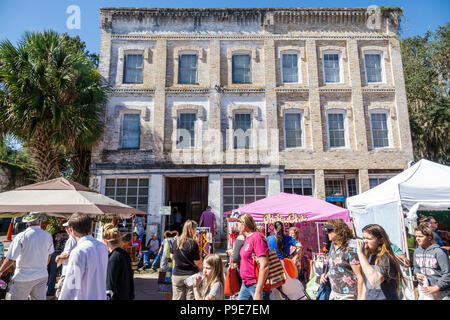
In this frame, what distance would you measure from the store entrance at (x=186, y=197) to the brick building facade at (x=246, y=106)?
0.18ft

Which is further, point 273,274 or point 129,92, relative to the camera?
point 129,92

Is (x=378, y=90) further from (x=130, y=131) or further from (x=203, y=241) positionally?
(x=130, y=131)

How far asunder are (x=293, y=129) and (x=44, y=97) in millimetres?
11555

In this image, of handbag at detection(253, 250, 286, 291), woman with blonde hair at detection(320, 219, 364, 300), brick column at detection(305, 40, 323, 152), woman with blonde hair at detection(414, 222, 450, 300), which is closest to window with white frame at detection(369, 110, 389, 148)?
brick column at detection(305, 40, 323, 152)

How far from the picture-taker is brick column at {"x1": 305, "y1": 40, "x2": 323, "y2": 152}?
14.6 meters

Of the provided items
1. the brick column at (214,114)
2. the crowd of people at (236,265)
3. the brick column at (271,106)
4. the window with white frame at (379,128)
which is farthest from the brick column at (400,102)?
the crowd of people at (236,265)

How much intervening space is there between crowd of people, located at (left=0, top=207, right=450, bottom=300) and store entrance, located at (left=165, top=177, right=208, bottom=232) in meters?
9.63

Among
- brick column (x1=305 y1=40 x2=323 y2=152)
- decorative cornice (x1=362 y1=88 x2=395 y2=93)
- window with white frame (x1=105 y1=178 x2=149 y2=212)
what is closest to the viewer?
window with white frame (x1=105 y1=178 x2=149 y2=212)

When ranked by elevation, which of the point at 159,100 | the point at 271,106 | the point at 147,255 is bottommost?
the point at 147,255

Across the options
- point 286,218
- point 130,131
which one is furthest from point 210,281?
point 130,131

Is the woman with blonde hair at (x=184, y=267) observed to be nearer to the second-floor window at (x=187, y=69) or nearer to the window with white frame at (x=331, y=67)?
the second-floor window at (x=187, y=69)

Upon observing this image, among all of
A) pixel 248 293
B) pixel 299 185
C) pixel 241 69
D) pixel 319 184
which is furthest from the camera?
pixel 241 69

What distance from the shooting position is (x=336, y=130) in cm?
1502

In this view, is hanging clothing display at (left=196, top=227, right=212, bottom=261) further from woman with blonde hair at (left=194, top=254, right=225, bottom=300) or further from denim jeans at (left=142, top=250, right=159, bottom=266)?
woman with blonde hair at (left=194, top=254, right=225, bottom=300)
